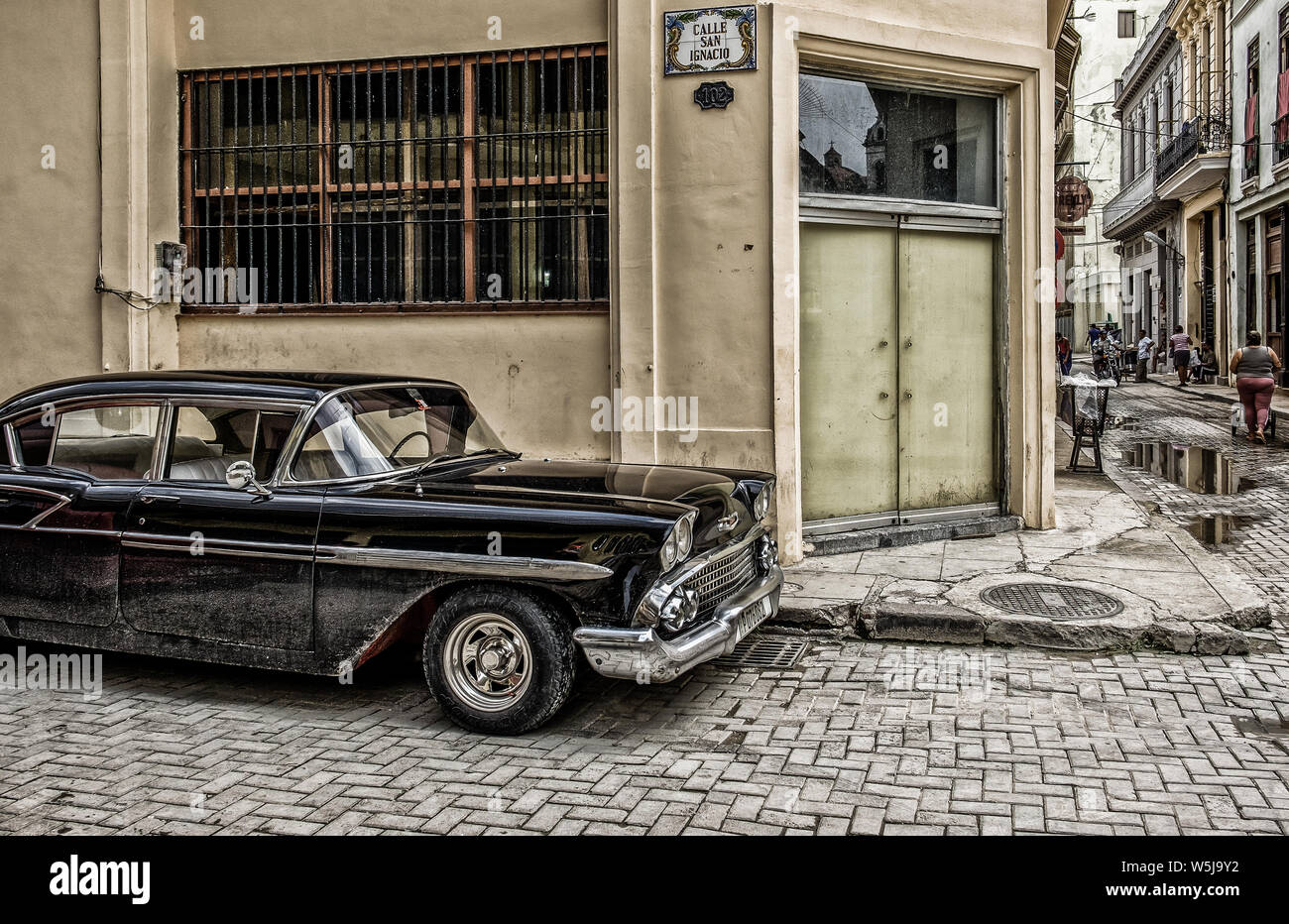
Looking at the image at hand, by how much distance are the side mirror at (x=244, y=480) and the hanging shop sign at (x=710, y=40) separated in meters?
4.40

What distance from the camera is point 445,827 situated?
3.58 metres

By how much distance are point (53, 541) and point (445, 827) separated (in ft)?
8.56

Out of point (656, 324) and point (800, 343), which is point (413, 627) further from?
point (800, 343)

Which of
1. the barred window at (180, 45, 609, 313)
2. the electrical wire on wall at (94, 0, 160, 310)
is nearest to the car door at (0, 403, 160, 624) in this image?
the barred window at (180, 45, 609, 313)

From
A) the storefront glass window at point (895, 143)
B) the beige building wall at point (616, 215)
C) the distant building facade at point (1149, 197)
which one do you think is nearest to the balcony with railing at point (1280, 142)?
the distant building facade at point (1149, 197)

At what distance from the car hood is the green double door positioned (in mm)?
2858

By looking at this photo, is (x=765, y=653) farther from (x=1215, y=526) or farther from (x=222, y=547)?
(x=1215, y=526)

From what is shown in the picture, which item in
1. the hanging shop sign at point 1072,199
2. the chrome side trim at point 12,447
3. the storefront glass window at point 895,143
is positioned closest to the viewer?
the chrome side trim at point 12,447

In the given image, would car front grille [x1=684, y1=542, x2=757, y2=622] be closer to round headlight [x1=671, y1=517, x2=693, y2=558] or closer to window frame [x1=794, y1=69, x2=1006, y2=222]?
round headlight [x1=671, y1=517, x2=693, y2=558]

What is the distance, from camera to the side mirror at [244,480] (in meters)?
4.76

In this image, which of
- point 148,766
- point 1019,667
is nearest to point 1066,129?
point 1019,667

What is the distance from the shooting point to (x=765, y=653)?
19.1 ft

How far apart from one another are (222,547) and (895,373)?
5.42m

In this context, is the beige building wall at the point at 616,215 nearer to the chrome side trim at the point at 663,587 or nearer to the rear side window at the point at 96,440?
the chrome side trim at the point at 663,587
